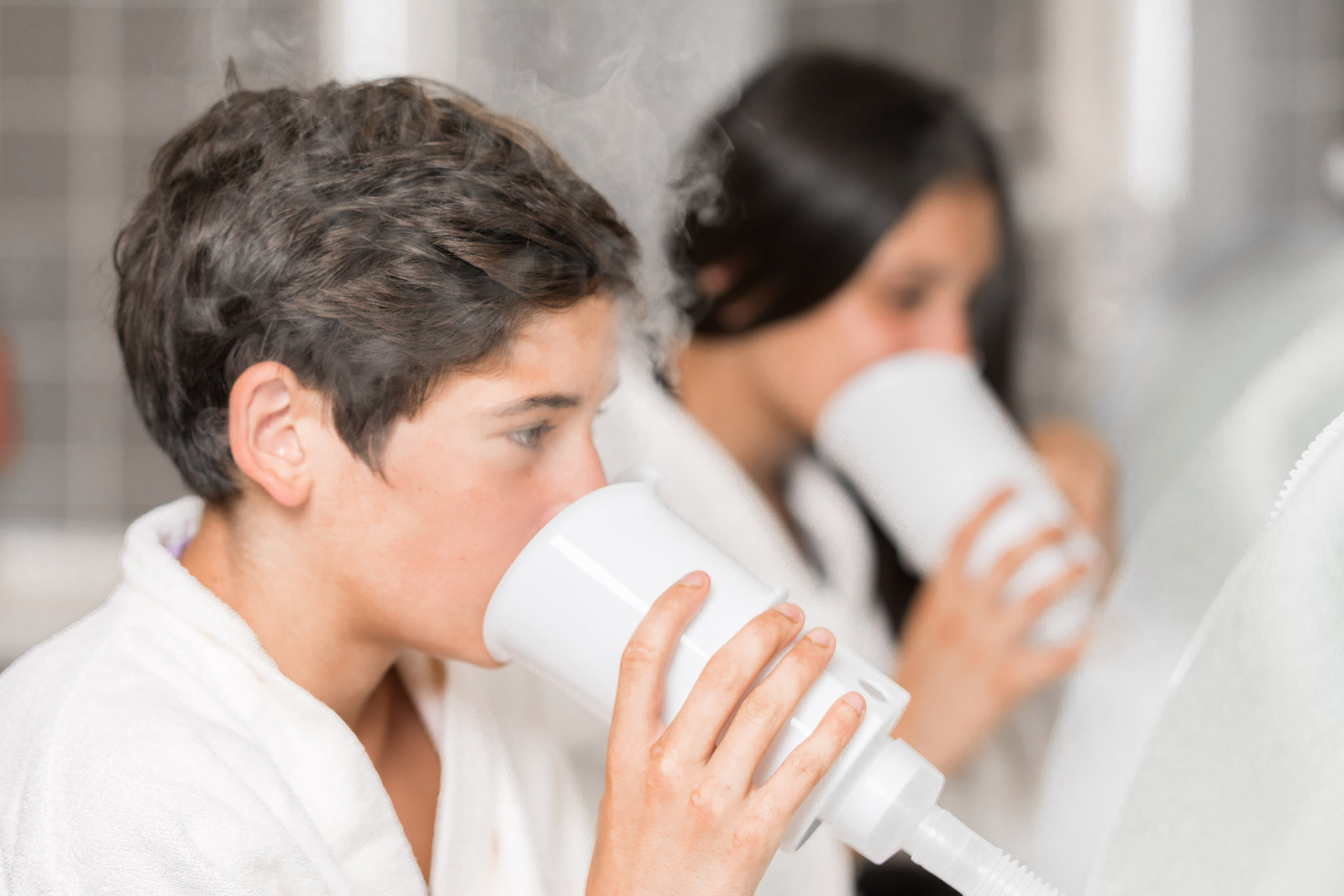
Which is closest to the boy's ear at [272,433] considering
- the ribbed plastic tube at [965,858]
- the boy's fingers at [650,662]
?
the boy's fingers at [650,662]

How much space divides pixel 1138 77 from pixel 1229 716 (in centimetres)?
168

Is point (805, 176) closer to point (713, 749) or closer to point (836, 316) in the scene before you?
point (836, 316)

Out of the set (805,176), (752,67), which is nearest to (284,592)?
(805,176)

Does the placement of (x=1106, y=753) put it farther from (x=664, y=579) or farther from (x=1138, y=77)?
(x=1138, y=77)

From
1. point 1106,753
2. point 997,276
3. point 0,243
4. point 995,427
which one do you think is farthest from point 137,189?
point 0,243

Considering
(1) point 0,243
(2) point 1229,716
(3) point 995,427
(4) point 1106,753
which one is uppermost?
(2) point 1229,716

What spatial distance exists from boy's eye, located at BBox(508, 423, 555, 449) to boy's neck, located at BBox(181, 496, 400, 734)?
15 cm

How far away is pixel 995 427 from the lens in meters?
1.05

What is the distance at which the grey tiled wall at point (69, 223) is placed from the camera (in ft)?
8.03

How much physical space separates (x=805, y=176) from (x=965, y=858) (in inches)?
34.5

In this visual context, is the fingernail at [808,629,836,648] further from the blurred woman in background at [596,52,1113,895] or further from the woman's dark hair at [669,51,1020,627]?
the woman's dark hair at [669,51,1020,627]

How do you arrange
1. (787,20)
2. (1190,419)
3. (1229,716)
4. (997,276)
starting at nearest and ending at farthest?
(1229,716) < (1190,419) < (997,276) < (787,20)

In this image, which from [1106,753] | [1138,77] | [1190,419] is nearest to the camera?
[1106,753]

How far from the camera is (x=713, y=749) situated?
629mm
